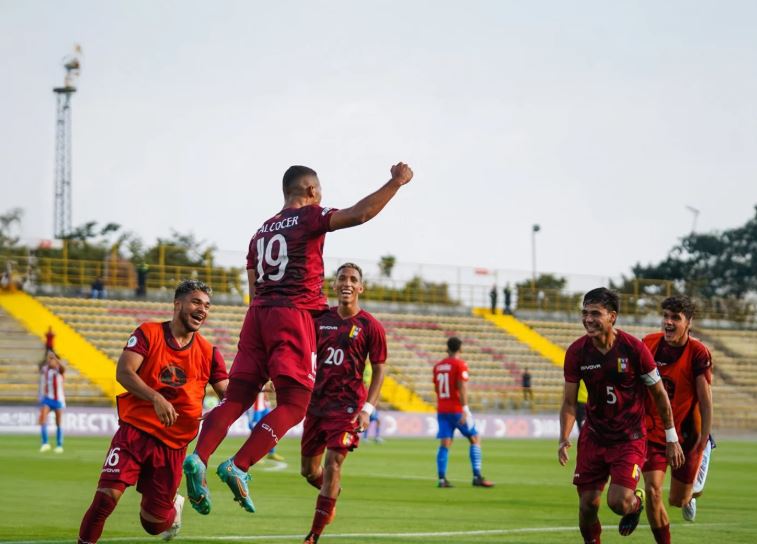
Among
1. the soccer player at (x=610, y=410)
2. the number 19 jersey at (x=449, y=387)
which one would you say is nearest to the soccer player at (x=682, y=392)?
the soccer player at (x=610, y=410)

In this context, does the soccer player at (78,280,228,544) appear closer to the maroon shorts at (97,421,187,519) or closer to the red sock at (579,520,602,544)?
the maroon shorts at (97,421,187,519)

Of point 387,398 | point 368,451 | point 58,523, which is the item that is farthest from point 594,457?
point 387,398

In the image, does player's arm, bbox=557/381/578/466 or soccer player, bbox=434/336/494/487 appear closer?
player's arm, bbox=557/381/578/466

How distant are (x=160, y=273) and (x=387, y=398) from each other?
11106mm

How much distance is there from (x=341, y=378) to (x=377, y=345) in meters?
0.49

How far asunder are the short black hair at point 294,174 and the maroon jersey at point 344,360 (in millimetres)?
3143

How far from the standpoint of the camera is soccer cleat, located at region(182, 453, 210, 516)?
29.4 feet

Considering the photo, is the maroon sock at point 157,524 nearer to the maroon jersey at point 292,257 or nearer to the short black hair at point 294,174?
the maroon jersey at point 292,257

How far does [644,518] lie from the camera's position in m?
15.3

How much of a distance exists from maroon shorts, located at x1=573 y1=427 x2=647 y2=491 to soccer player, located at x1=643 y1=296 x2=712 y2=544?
0.93 metres

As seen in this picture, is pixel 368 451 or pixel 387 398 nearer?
pixel 368 451

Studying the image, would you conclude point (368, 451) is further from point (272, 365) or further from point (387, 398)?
point (272, 365)

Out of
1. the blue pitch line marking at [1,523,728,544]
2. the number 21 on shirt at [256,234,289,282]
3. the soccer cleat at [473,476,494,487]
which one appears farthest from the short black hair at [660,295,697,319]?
the soccer cleat at [473,476,494,487]

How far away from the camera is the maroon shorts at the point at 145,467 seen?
9.51 metres
